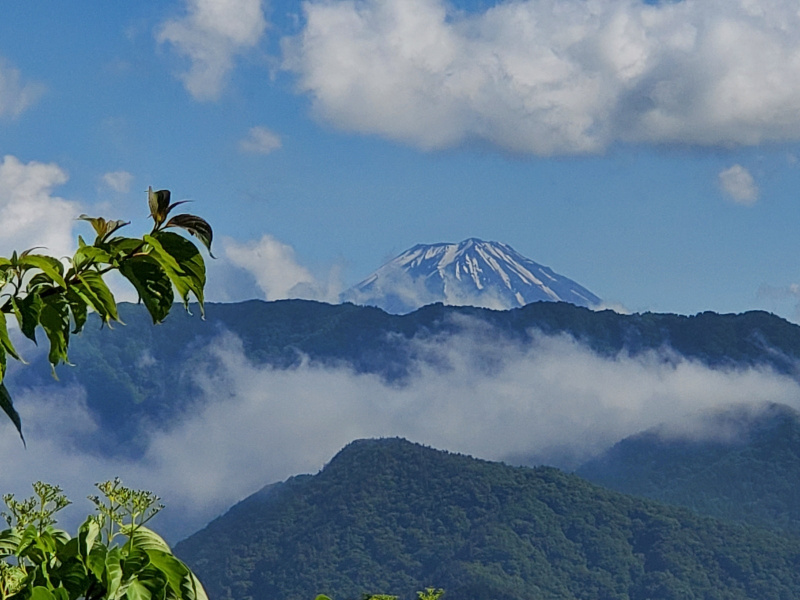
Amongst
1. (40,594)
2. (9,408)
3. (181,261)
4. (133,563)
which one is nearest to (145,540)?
(133,563)

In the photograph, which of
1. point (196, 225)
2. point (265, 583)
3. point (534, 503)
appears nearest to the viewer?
point (196, 225)

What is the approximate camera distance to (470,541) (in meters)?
160

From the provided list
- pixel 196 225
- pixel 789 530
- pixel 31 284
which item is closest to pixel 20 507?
pixel 31 284

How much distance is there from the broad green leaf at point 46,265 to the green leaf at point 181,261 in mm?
135

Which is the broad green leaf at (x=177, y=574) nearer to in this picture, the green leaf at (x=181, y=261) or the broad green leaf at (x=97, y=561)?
the broad green leaf at (x=97, y=561)

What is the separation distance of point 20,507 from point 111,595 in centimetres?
30

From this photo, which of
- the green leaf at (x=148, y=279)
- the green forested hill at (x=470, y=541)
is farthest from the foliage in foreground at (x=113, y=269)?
the green forested hill at (x=470, y=541)

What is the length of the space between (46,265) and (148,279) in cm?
17

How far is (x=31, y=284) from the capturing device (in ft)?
5.61

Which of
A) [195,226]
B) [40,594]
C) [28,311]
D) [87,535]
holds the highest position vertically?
[195,226]

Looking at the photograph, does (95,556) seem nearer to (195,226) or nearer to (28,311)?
(28,311)

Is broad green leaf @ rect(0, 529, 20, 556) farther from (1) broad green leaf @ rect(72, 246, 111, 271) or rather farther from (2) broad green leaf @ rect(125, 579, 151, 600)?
(1) broad green leaf @ rect(72, 246, 111, 271)

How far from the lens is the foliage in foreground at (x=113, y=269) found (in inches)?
65.9

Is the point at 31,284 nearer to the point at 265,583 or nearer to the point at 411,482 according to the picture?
the point at 265,583
